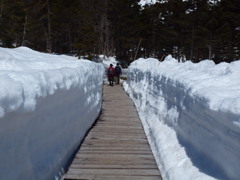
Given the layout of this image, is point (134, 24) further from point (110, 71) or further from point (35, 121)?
point (35, 121)

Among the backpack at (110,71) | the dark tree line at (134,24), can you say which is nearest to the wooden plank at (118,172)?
the backpack at (110,71)

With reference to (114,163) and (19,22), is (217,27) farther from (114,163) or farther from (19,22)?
(114,163)

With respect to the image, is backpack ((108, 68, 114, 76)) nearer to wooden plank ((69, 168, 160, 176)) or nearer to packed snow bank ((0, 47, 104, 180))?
packed snow bank ((0, 47, 104, 180))

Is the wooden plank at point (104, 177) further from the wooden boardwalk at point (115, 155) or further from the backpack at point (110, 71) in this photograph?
the backpack at point (110, 71)

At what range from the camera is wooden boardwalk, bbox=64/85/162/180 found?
15.1ft

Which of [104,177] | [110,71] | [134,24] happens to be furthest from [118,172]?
[134,24]

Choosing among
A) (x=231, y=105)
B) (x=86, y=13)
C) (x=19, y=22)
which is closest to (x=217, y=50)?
(x=86, y=13)

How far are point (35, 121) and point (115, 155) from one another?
8.79ft

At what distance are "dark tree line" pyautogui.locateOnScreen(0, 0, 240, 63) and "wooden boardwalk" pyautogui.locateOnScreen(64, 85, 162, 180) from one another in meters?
19.1

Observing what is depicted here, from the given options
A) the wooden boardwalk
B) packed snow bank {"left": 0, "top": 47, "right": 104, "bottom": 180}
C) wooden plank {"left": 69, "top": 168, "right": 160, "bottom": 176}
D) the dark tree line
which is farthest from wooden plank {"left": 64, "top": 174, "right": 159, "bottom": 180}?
the dark tree line

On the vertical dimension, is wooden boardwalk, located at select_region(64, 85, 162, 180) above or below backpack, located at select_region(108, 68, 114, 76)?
below

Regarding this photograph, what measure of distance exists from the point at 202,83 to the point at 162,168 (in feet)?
5.12

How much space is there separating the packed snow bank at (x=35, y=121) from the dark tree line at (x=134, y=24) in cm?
2225

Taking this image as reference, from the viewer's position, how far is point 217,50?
33.2 m
